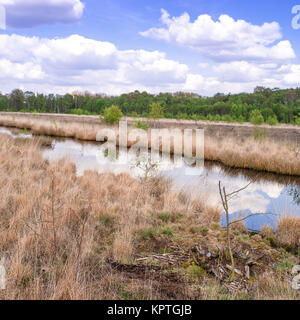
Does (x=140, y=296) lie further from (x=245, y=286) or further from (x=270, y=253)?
(x=270, y=253)

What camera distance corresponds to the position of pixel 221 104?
4750 centimetres

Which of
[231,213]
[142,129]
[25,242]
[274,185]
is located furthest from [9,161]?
[142,129]

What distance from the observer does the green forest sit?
127ft

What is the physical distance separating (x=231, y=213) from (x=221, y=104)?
143 ft

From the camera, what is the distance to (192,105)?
5378cm

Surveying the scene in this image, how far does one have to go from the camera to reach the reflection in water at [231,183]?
269 inches

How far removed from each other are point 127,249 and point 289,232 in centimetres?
320

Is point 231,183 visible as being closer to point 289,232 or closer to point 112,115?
point 289,232

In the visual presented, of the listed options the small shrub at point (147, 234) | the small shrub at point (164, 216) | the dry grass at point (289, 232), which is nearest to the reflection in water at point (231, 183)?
the dry grass at point (289, 232)

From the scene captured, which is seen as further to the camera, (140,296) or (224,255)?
(224,255)

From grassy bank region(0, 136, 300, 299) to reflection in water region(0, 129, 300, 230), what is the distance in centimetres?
100

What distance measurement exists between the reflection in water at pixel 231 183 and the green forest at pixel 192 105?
9.84 meters

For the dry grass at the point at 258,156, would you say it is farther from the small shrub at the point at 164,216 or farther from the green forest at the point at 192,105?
the small shrub at the point at 164,216

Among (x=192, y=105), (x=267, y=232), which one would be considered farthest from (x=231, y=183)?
(x=192, y=105)
